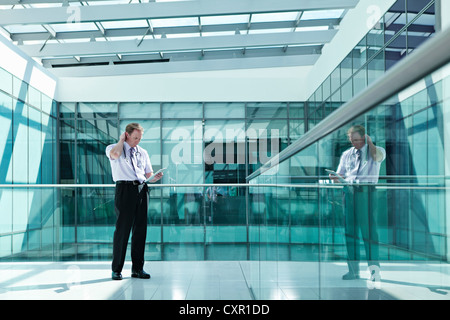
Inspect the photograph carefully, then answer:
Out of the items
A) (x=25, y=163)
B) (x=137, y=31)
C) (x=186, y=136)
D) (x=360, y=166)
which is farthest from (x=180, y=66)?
(x=360, y=166)

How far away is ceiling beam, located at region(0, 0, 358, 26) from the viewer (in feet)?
26.4

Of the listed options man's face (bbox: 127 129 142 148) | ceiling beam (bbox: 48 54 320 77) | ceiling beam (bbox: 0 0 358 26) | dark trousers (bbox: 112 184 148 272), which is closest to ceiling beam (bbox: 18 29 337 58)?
ceiling beam (bbox: 48 54 320 77)

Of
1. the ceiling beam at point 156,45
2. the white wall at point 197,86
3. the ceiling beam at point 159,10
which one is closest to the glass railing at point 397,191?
the ceiling beam at point 159,10

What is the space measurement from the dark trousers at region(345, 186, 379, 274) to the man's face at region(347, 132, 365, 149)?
112mm

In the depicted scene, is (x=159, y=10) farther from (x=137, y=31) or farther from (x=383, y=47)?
(x=383, y=47)

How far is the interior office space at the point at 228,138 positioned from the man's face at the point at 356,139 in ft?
0.11

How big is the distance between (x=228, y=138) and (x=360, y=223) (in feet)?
38.0

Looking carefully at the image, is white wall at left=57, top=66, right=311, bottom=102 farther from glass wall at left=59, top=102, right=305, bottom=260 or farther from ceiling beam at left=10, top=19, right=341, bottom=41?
ceiling beam at left=10, top=19, right=341, bottom=41

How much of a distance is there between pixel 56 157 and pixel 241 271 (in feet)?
33.9

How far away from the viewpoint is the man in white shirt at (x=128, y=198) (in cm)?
363
